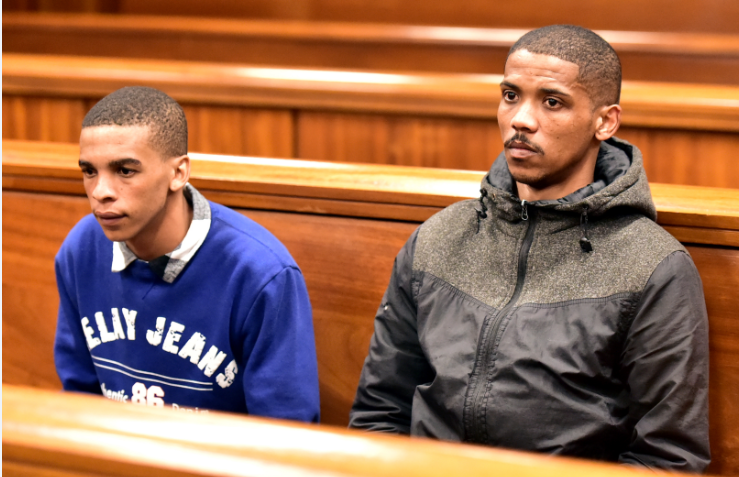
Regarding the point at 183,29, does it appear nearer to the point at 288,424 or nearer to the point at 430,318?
the point at 430,318

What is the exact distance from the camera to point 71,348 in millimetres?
823

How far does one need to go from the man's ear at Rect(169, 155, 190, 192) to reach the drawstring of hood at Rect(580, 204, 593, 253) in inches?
14.0

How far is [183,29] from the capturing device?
1.70 m

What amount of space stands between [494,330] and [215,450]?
1.19 feet

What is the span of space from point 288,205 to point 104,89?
1.60 feet

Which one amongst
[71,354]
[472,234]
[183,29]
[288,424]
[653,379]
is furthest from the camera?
[183,29]

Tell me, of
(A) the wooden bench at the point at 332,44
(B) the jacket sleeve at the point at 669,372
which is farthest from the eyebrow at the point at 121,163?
(A) the wooden bench at the point at 332,44

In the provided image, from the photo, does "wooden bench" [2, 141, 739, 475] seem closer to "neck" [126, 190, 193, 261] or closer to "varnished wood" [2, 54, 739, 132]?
"neck" [126, 190, 193, 261]

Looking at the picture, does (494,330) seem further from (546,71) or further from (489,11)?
(489,11)

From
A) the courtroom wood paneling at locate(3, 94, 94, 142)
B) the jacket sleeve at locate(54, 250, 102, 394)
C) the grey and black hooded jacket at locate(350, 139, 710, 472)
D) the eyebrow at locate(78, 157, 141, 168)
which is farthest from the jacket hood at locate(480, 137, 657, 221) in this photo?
the courtroom wood paneling at locate(3, 94, 94, 142)

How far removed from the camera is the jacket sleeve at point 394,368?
695mm

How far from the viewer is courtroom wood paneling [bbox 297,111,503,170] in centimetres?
109

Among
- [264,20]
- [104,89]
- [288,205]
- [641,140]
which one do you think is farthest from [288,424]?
[264,20]

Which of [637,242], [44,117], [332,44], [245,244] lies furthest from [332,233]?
[332,44]
